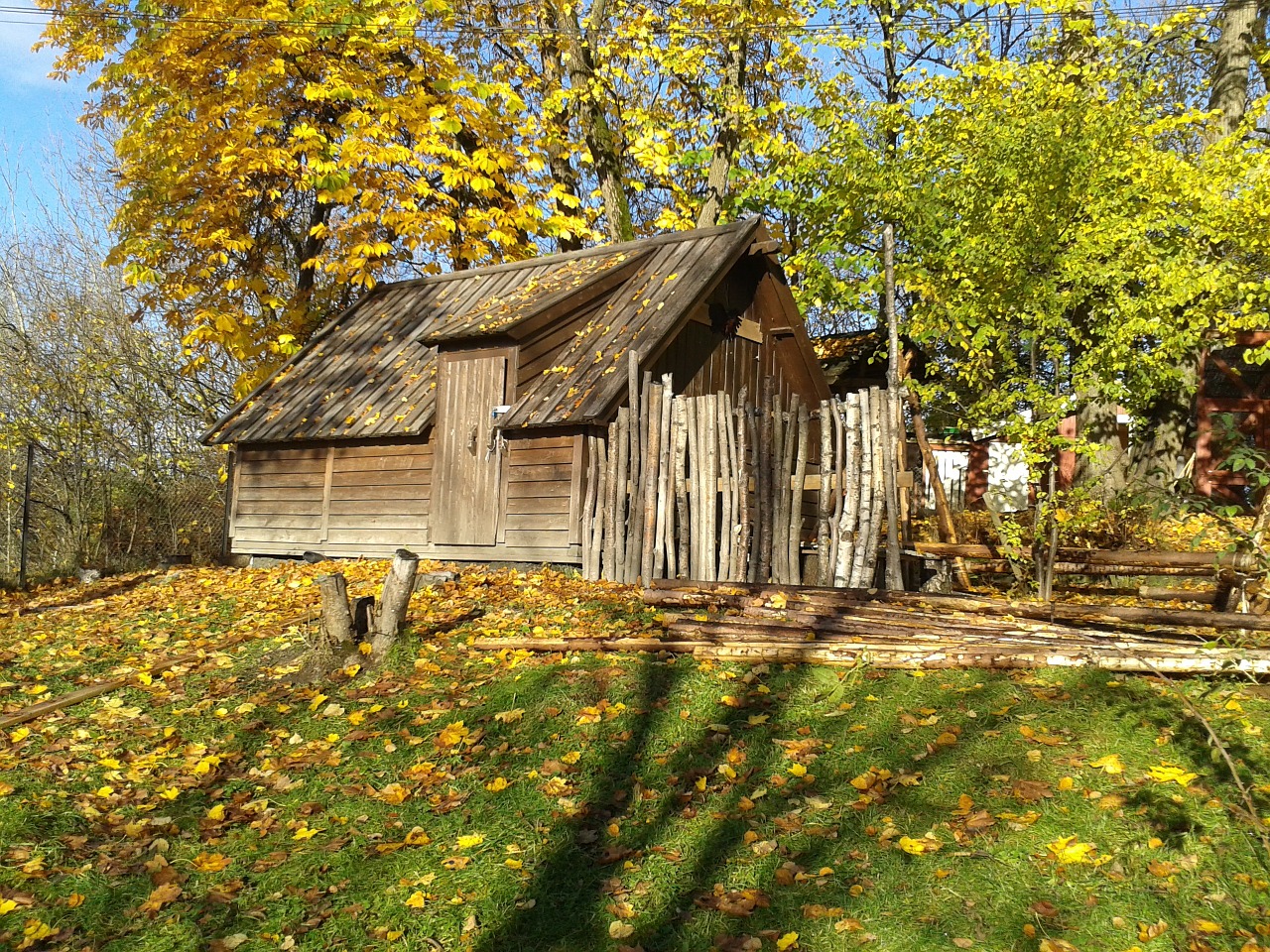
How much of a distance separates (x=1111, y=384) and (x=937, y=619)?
10.5 metres

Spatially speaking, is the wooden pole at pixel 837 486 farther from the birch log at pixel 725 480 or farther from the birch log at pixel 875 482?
the birch log at pixel 725 480

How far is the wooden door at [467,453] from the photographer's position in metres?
13.9

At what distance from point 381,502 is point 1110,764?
11.8m

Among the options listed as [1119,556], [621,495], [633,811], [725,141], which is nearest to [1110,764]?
[633,811]

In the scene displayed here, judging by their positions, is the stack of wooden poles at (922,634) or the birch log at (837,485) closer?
the stack of wooden poles at (922,634)

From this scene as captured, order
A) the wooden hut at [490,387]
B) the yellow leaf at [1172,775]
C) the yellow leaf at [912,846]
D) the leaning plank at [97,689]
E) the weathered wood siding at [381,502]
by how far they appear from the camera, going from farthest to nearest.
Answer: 1. the wooden hut at [490,387]
2. the weathered wood siding at [381,502]
3. the leaning plank at [97,689]
4. the yellow leaf at [1172,775]
5. the yellow leaf at [912,846]

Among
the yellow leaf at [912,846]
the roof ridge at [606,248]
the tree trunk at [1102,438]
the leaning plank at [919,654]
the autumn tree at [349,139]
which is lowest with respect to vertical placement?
the yellow leaf at [912,846]

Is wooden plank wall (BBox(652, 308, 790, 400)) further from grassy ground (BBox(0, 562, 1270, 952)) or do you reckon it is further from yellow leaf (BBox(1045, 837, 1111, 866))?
yellow leaf (BBox(1045, 837, 1111, 866))

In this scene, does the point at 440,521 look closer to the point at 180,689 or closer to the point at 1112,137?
the point at 180,689

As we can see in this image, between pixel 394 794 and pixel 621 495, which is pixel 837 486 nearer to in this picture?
pixel 621 495

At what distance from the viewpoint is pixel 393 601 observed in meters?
8.53

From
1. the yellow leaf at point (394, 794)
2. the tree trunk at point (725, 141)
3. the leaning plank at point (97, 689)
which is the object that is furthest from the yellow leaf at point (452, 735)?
the tree trunk at point (725, 141)

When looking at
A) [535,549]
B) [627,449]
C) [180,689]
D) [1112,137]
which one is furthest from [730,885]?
[1112,137]

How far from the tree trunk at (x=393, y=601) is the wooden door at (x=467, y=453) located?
5191mm
